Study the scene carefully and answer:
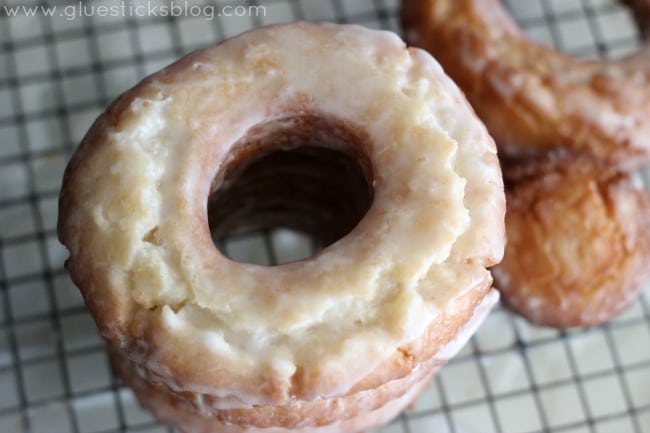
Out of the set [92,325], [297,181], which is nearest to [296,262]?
[297,181]

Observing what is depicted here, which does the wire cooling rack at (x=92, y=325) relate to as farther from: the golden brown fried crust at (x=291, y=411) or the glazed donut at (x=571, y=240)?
the golden brown fried crust at (x=291, y=411)

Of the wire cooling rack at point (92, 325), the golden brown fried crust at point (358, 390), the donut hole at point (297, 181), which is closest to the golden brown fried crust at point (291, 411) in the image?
the golden brown fried crust at point (358, 390)

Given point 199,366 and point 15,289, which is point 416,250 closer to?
point 199,366

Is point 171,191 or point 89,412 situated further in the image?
point 89,412

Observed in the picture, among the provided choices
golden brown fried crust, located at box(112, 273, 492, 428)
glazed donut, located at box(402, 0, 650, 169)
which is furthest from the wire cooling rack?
golden brown fried crust, located at box(112, 273, 492, 428)

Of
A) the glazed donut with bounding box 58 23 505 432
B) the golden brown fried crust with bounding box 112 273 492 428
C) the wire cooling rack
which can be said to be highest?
the glazed donut with bounding box 58 23 505 432

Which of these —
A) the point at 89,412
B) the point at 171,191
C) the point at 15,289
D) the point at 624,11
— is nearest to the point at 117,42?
the point at 15,289

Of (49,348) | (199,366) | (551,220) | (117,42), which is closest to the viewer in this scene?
(199,366)

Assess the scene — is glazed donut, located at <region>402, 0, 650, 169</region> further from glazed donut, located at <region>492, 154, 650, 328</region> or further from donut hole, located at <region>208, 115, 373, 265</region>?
donut hole, located at <region>208, 115, 373, 265</region>
